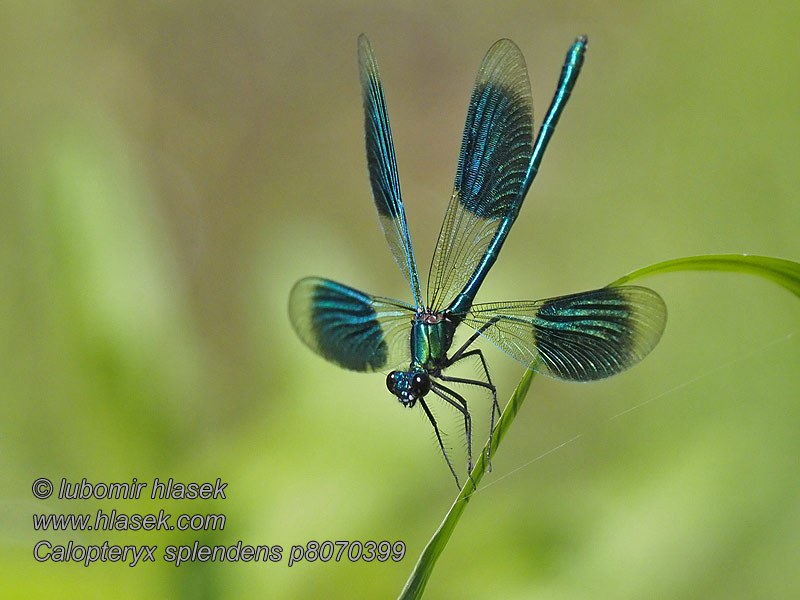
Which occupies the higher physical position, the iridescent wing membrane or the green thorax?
the iridescent wing membrane

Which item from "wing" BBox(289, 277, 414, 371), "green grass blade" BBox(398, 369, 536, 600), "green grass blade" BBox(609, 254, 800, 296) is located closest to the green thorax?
"wing" BBox(289, 277, 414, 371)

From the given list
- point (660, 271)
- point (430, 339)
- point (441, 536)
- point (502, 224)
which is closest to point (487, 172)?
point (502, 224)

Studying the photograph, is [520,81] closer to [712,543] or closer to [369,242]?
[712,543]

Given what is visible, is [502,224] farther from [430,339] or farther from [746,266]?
[746,266]

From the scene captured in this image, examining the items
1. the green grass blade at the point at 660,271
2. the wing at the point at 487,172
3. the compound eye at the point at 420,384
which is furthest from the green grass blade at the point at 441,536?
the wing at the point at 487,172

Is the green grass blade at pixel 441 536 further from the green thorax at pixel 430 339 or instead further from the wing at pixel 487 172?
the wing at pixel 487 172

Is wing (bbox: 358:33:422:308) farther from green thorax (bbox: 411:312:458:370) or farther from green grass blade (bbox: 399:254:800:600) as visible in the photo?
green grass blade (bbox: 399:254:800:600)
